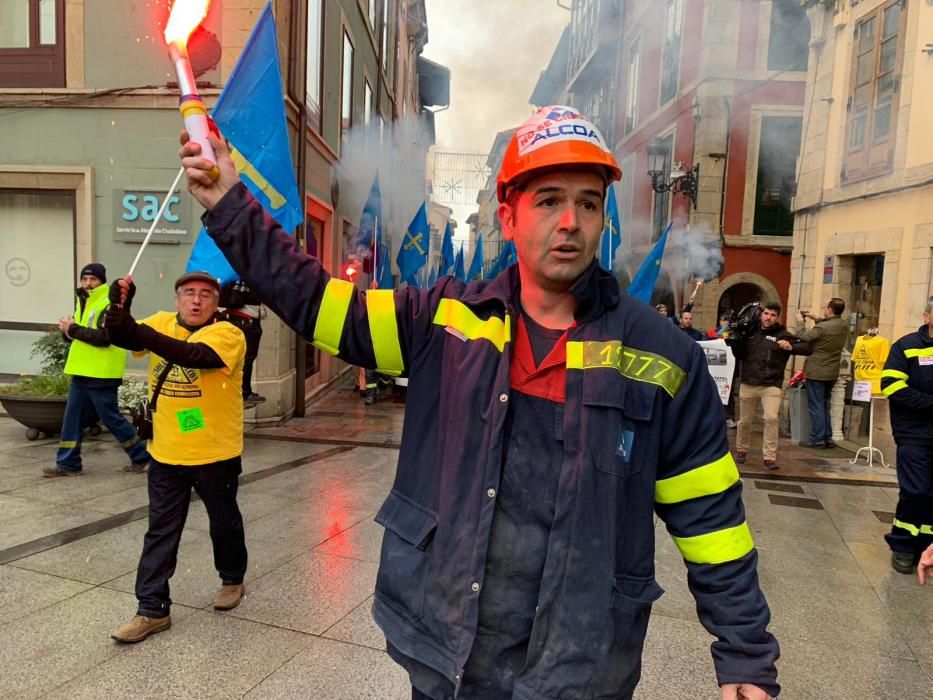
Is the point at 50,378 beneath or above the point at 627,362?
beneath

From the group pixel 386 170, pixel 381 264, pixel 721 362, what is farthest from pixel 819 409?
pixel 386 170

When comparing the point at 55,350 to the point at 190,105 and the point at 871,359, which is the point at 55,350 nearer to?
the point at 190,105

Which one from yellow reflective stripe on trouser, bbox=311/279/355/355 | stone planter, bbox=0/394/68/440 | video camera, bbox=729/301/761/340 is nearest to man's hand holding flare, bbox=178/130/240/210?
yellow reflective stripe on trouser, bbox=311/279/355/355

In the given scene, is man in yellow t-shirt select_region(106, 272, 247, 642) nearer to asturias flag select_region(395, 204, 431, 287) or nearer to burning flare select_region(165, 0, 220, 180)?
burning flare select_region(165, 0, 220, 180)

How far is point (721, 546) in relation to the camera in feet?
5.20

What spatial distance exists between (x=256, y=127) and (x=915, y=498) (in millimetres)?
5115

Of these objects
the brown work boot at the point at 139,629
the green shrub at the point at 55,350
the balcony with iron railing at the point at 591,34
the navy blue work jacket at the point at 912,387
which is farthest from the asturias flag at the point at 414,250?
the balcony with iron railing at the point at 591,34

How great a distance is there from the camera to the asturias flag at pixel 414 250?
516 inches

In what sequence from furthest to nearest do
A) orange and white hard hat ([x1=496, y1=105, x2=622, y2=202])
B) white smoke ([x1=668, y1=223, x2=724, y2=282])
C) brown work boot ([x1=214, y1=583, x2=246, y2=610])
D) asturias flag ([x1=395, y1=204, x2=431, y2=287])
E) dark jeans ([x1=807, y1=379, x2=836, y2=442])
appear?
white smoke ([x1=668, y1=223, x2=724, y2=282]), asturias flag ([x1=395, y1=204, x2=431, y2=287]), dark jeans ([x1=807, y1=379, x2=836, y2=442]), brown work boot ([x1=214, y1=583, x2=246, y2=610]), orange and white hard hat ([x1=496, y1=105, x2=622, y2=202])

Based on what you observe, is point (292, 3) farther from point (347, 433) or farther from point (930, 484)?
point (930, 484)

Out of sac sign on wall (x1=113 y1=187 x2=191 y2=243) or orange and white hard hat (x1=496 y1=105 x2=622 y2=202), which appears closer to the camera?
orange and white hard hat (x1=496 y1=105 x2=622 y2=202)

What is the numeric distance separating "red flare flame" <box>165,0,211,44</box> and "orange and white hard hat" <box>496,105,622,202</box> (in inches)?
35.2

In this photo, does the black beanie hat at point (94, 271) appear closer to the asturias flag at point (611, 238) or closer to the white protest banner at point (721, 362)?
the asturias flag at point (611, 238)

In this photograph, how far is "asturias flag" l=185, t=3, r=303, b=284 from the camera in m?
3.98
